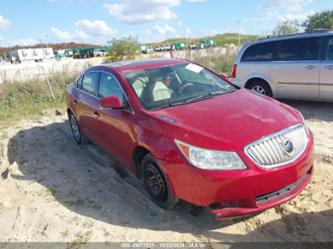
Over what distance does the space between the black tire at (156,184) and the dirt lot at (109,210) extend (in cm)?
14

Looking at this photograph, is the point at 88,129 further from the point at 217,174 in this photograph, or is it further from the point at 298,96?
the point at 298,96

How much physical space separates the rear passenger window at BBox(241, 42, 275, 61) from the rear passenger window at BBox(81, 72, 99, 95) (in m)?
4.45

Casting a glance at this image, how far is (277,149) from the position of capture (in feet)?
10.6

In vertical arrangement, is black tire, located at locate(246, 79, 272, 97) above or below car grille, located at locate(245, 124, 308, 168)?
below

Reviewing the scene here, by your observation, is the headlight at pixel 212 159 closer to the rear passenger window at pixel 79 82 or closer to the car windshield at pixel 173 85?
the car windshield at pixel 173 85

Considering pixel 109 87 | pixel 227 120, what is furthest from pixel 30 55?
pixel 227 120

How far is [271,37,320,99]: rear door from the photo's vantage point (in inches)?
289

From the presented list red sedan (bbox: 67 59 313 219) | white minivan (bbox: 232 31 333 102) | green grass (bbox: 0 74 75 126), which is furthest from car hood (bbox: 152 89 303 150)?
green grass (bbox: 0 74 75 126)

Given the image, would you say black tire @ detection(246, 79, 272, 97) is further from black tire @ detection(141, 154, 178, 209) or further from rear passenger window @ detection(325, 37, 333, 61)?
black tire @ detection(141, 154, 178, 209)

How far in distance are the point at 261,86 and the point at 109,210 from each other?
5703 millimetres

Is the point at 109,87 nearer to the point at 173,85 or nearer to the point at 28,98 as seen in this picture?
the point at 173,85

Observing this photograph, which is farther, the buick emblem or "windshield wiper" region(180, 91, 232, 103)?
"windshield wiper" region(180, 91, 232, 103)

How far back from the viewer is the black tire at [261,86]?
830 cm

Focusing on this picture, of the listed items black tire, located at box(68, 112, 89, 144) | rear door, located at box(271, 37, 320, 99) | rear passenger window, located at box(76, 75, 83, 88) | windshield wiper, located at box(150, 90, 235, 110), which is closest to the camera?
windshield wiper, located at box(150, 90, 235, 110)
